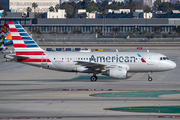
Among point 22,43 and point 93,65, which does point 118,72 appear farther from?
point 22,43

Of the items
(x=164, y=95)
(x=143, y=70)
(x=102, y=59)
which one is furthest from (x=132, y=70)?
(x=164, y=95)

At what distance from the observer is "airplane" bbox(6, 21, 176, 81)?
143 ft

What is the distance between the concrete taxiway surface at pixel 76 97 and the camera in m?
25.2

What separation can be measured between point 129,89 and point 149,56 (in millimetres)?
9036

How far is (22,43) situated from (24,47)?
642 millimetres

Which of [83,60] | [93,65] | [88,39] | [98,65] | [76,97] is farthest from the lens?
[88,39]

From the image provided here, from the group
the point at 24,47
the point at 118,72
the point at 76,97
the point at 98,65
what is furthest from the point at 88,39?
the point at 76,97

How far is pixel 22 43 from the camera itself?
4419 cm

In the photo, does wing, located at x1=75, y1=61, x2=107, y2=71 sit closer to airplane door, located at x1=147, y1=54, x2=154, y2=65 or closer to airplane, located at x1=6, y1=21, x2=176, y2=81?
airplane, located at x1=6, y1=21, x2=176, y2=81

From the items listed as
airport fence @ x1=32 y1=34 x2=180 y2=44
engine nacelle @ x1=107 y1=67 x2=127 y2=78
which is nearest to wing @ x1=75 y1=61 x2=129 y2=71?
engine nacelle @ x1=107 y1=67 x2=127 y2=78

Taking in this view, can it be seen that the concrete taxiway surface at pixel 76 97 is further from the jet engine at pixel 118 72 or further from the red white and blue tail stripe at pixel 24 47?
the red white and blue tail stripe at pixel 24 47

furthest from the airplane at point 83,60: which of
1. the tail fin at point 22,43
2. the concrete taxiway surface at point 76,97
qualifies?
the concrete taxiway surface at point 76,97

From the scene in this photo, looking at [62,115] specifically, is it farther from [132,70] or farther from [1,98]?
[132,70]

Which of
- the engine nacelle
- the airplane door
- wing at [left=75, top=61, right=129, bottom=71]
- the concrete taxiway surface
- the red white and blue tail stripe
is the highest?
the red white and blue tail stripe
